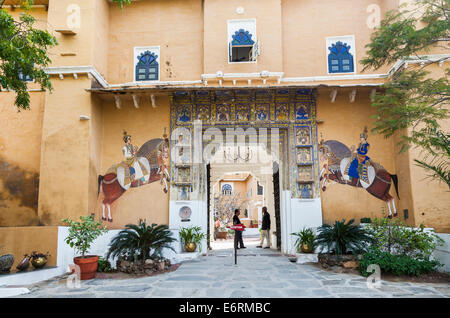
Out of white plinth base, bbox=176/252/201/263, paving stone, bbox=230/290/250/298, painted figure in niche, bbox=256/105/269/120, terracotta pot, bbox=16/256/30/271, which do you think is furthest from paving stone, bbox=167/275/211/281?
painted figure in niche, bbox=256/105/269/120

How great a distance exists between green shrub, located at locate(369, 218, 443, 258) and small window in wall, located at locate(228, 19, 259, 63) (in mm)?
6296

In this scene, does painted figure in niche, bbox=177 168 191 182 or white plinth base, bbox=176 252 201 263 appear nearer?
white plinth base, bbox=176 252 201 263

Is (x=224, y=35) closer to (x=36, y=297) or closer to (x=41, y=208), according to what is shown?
(x=41, y=208)

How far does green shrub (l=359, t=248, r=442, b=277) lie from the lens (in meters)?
6.96

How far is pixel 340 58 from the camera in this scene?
432 inches

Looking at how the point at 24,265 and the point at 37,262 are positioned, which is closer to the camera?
the point at 24,265

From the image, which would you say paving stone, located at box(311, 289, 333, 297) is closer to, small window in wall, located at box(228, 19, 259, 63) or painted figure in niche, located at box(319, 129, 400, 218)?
painted figure in niche, located at box(319, 129, 400, 218)

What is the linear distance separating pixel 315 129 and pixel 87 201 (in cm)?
715

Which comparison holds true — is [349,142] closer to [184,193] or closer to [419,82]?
[419,82]

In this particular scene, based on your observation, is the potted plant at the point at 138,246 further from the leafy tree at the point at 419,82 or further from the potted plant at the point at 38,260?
the leafy tree at the point at 419,82

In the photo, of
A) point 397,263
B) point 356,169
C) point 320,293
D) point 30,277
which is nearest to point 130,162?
point 30,277

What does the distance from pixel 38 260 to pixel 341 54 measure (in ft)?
34.4

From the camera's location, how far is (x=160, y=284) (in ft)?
21.5

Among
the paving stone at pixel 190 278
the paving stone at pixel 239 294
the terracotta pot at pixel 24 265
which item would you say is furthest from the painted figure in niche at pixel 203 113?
the paving stone at pixel 239 294
